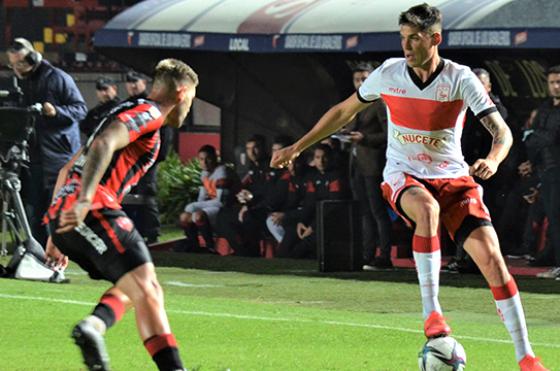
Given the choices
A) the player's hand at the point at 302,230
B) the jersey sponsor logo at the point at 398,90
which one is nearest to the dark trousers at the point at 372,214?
the player's hand at the point at 302,230

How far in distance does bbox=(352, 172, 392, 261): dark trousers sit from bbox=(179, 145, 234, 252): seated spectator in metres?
2.37

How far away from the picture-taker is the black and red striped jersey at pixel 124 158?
9047 millimetres

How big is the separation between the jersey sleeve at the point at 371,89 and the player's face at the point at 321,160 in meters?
8.30

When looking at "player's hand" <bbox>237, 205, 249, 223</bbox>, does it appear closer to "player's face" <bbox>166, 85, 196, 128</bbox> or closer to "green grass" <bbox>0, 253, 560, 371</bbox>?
"green grass" <bbox>0, 253, 560, 371</bbox>

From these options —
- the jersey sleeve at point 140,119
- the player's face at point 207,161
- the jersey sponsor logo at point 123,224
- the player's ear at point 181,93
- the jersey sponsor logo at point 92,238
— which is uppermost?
the player's ear at point 181,93

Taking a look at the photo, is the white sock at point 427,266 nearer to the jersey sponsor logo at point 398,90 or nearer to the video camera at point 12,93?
the jersey sponsor logo at point 398,90

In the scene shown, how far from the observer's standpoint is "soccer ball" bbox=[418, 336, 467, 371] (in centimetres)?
989

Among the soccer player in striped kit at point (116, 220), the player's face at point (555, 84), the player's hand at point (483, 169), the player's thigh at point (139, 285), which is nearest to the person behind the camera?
the soccer player in striped kit at point (116, 220)

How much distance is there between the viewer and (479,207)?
10211 millimetres

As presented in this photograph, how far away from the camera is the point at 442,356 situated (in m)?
9.90

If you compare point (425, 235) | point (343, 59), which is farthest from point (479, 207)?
point (343, 59)

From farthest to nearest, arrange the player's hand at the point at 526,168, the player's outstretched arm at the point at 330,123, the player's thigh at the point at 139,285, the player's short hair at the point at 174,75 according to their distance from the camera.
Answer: the player's hand at the point at 526,168, the player's outstretched arm at the point at 330,123, the player's short hair at the point at 174,75, the player's thigh at the point at 139,285

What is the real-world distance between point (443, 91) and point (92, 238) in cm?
242

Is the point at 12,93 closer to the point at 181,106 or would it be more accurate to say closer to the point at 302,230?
the point at 302,230
